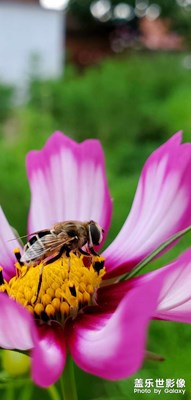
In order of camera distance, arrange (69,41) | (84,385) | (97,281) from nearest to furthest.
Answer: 1. (97,281)
2. (84,385)
3. (69,41)

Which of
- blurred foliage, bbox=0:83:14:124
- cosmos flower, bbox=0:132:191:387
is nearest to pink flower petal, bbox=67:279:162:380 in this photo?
cosmos flower, bbox=0:132:191:387

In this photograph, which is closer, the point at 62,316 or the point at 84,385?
the point at 62,316

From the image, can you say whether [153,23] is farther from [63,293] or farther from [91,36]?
[63,293]

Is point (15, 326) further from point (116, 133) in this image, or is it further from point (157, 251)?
point (116, 133)

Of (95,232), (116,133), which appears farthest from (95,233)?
(116,133)

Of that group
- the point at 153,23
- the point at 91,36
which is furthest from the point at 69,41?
the point at 153,23

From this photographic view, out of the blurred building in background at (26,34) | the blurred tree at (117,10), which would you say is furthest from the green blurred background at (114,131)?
the blurred tree at (117,10)

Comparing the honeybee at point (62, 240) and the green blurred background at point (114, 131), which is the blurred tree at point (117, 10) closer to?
the green blurred background at point (114, 131)

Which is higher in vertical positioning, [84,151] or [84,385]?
[84,151]

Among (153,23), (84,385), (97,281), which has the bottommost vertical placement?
(153,23)
